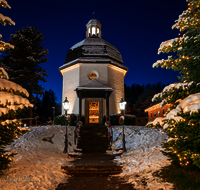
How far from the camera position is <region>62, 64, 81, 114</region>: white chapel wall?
17783 mm

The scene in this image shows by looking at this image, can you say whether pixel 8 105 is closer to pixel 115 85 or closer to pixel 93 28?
pixel 115 85

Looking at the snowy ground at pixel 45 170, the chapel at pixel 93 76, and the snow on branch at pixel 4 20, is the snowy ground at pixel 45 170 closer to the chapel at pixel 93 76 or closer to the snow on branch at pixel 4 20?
the snow on branch at pixel 4 20

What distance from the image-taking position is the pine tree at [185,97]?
13.3ft

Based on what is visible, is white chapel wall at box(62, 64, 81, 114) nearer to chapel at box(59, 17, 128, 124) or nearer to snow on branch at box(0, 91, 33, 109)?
chapel at box(59, 17, 128, 124)

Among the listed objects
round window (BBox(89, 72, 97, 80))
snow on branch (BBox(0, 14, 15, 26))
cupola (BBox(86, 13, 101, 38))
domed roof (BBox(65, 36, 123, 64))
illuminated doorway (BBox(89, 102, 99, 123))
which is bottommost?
illuminated doorway (BBox(89, 102, 99, 123))

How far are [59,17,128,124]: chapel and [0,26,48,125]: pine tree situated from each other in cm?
553

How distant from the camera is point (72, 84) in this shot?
18.4 metres

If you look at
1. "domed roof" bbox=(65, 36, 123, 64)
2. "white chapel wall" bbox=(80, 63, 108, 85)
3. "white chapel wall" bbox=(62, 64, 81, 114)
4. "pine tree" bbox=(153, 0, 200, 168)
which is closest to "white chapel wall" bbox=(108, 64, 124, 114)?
"white chapel wall" bbox=(80, 63, 108, 85)

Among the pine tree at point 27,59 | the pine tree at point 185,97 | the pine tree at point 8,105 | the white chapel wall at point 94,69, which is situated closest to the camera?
the pine tree at point 185,97

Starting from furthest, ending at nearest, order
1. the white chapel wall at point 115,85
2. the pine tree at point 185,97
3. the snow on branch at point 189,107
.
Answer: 1. the white chapel wall at point 115,85
2. the pine tree at point 185,97
3. the snow on branch at point 189,107

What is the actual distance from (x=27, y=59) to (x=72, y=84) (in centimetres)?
892

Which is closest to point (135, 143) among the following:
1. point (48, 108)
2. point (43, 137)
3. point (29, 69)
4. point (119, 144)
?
point (119, 144)

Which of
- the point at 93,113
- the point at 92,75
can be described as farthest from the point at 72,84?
the point at 93,113

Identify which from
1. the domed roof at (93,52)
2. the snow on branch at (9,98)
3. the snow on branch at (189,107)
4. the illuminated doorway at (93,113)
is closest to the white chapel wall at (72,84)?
the domed roof at (93,52)
